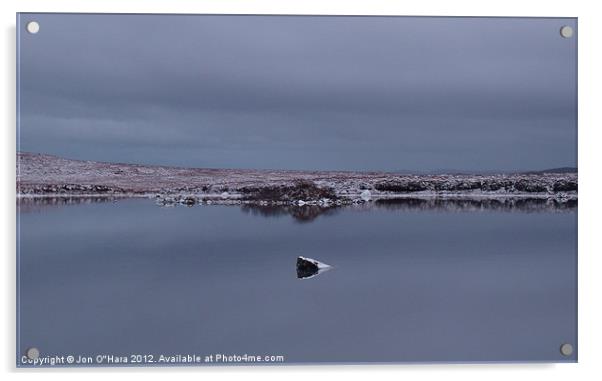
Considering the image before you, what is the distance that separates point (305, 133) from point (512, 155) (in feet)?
4.00

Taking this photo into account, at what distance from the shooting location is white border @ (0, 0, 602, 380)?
4176mm

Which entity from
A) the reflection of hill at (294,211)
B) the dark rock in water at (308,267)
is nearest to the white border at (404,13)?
the dark rock in water at (308,267)

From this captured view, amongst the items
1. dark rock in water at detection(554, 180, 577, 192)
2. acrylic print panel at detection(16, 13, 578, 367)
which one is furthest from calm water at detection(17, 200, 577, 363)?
dark rock in water at detection(554, 180, 577, 192)

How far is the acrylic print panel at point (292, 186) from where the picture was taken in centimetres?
421

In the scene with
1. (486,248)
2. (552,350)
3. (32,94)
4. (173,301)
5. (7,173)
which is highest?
(32,94)

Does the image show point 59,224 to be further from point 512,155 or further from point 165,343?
point 512,155

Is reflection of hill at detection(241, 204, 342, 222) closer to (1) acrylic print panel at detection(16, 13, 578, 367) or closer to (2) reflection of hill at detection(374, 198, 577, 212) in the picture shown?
(1) acrylic print panel at detection(16, 13, 578, 367)

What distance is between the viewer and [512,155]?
4.45m

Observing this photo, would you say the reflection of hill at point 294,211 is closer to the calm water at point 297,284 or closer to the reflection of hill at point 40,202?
the calm water at point 297,284

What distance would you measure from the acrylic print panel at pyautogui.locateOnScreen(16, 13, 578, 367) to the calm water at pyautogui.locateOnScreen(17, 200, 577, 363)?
0.01m

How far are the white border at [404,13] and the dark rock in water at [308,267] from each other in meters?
0.53

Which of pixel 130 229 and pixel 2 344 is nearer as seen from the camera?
pixel 2 344

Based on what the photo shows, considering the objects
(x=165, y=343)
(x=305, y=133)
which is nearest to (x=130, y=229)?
(x=165, y=343)

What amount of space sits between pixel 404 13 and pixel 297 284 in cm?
165
